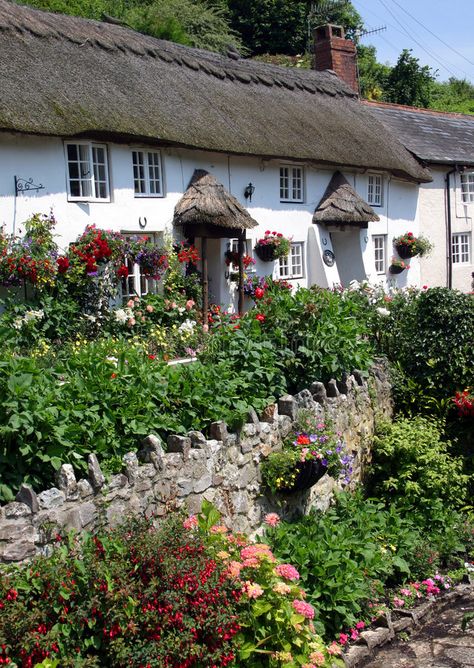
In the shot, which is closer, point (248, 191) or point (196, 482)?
point (196, 482)

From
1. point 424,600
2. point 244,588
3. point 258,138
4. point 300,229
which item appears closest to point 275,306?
point 424,600

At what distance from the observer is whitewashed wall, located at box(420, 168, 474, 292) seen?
21656mm

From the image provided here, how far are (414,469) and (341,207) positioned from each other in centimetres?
949

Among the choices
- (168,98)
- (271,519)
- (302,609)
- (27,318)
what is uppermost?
(168,98)

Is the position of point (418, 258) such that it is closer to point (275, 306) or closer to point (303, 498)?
point (275, 306)

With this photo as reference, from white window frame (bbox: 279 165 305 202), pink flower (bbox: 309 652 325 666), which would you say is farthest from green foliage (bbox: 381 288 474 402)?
white window frame (bbox: 279 165 305 202)

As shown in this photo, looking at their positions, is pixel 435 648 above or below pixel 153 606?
below

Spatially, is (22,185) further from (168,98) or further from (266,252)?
(266,252)

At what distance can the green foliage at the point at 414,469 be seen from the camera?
880 centimetres

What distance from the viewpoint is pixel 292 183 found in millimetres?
17047

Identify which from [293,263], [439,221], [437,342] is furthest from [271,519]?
[439,221]

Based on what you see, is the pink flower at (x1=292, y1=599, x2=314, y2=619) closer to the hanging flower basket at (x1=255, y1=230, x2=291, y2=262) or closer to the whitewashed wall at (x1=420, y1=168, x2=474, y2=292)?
the hanging flower basket at (x1=255, y1=230, x2=291, y2=262)

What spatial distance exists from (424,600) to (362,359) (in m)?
2.95

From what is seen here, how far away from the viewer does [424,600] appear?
7.42m
